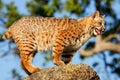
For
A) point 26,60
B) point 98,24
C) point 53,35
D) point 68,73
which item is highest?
point 98,24

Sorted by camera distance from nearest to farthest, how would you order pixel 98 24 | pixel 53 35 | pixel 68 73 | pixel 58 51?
pixel 68 73, pixel 58 51, pixel 53 35, pixel 98 24

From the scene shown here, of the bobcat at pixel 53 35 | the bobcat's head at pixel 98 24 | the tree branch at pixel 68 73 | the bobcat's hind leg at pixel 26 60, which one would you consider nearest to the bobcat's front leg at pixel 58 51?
the bobcat at pixel 53 35

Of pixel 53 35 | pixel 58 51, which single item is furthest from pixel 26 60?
pixel 53 35

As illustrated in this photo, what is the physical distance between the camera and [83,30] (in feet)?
46.9

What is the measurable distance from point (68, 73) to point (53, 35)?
7.89 feet

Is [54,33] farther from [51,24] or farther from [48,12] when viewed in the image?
[48,12]

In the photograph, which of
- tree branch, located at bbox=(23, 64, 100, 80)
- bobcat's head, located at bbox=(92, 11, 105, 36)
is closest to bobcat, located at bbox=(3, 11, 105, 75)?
bobcat's head, located at bbox=(92, 11, 105, 36)

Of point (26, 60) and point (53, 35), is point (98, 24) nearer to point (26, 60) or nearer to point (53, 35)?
point (53, 35)

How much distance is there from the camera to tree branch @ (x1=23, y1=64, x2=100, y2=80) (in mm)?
11625

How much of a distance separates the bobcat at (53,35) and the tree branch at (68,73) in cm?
146

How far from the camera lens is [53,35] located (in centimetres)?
1398

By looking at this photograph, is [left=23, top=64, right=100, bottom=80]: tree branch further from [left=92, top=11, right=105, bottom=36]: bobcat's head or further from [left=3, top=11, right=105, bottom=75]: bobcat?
[left=92, top=11, right=105, bottom=36]: bobcat's head

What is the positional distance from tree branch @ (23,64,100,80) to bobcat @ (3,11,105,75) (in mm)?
1457

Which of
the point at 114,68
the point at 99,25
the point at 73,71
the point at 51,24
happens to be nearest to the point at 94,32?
the point at 99,25
